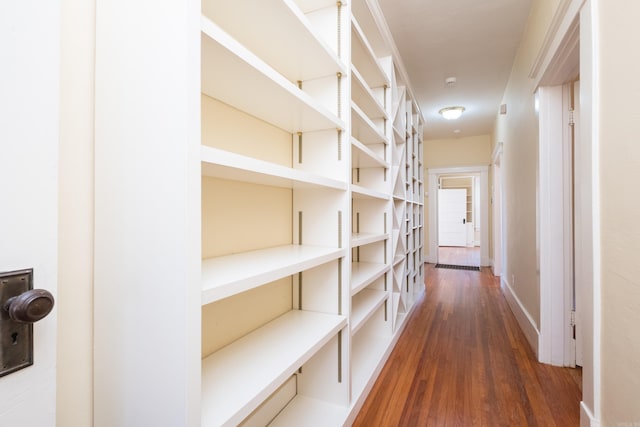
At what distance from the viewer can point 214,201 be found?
1.19m

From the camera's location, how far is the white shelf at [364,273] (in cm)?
181

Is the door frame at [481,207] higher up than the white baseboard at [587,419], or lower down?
higher up

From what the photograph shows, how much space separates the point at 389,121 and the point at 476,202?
954cm

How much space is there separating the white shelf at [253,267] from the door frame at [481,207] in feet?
19.1

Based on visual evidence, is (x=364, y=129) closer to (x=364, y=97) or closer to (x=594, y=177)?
(x=364, y=97)

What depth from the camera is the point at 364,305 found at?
2.18 metres

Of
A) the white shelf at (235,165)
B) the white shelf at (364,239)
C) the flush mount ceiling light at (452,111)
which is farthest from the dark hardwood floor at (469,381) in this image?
the flush mount ceiling light at (452,111)

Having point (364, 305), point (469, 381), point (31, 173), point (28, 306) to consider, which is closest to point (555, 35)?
point (364, 305)

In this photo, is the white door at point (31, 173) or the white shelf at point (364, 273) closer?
the white door at point (31, 173)

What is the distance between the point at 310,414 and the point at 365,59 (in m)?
2.19

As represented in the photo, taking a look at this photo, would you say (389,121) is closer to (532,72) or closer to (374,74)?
(374,74)

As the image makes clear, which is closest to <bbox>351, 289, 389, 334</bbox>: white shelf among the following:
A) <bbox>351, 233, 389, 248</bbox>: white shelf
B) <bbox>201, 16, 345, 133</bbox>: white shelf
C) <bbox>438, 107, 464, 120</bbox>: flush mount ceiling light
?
<bbox>351, 233, 389, 248</bbox>: white shelf

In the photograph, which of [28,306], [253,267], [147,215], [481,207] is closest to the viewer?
[28,306]

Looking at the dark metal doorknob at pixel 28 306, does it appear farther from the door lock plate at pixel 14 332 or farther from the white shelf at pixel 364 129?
the white shelf at pixel 364 129
